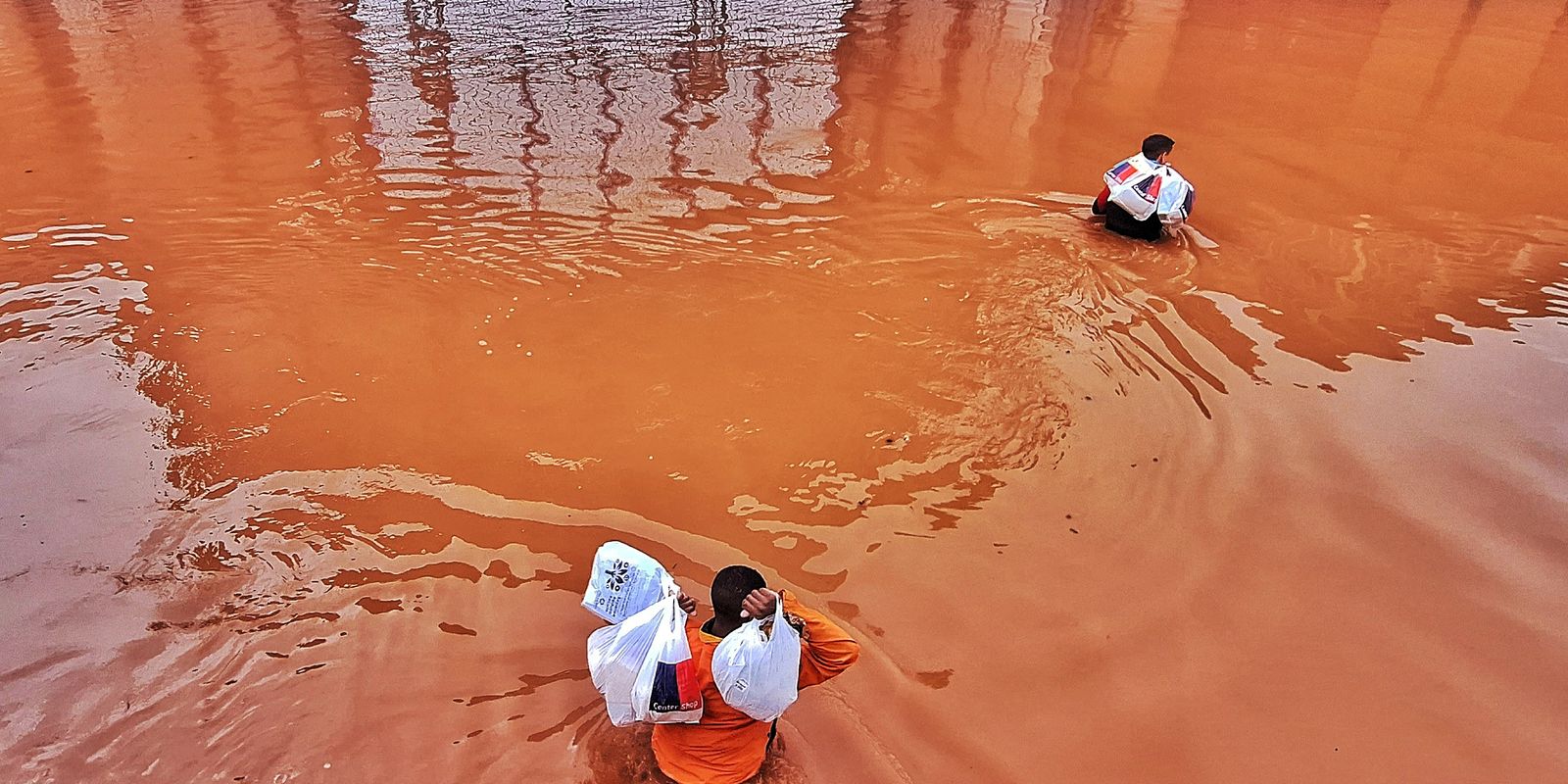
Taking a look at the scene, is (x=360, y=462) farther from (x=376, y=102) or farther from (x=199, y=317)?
(x=376, y=102)

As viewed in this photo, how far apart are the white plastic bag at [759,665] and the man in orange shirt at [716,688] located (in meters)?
0.06

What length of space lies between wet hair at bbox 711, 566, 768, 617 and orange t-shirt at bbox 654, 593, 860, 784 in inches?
3.3

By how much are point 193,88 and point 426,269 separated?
4.73m

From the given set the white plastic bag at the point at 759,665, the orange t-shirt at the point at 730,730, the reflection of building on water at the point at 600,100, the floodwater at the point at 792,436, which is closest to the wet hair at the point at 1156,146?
the floodwater at the point at 792,436

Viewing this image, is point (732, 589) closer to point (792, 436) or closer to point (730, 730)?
point (730, 730)

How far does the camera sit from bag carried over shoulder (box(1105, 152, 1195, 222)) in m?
5.11

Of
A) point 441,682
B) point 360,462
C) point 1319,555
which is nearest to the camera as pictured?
point 441,682

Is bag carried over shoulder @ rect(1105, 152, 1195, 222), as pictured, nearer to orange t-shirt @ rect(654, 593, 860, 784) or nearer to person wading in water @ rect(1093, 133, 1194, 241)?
person wading in water @ rect(1093, 133, 1194, 241)

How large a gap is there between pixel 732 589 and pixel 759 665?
209 mm

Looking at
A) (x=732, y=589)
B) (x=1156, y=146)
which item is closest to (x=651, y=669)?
(x=732, y=589)

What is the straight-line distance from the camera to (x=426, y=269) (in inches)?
194

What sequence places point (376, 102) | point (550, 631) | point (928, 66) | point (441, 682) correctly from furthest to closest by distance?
point (928, 66)
point (376, 102)
point (550, 631)
point (441, 682)

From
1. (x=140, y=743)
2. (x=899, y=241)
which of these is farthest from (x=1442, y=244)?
(x=140, y=743)

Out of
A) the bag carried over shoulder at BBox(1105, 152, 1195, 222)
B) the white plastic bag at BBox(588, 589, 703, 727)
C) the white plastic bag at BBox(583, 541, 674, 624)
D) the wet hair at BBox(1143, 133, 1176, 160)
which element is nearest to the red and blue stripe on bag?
the white plastic bag at BBox(588, 589, 703, 727)
